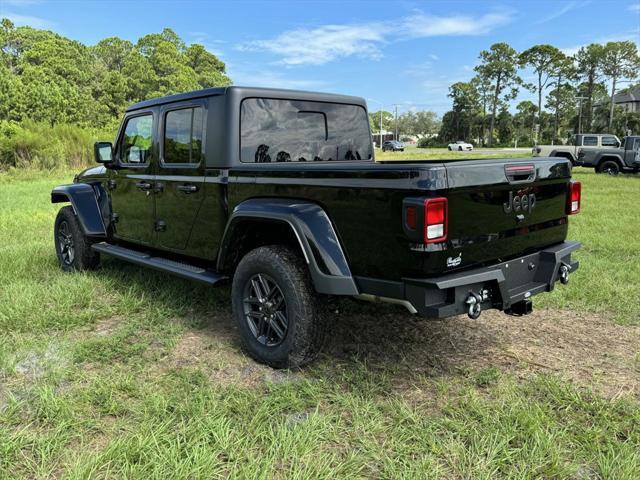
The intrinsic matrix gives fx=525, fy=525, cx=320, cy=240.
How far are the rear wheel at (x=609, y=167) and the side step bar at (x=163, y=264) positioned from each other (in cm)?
2041

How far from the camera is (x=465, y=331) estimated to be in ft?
13.6

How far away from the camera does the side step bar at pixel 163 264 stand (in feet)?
12.7

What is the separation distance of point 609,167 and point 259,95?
20.6m

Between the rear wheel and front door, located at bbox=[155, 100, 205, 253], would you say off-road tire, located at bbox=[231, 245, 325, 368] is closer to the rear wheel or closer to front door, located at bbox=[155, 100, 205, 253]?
front door, located at bbox=[155, 100, 205, 253]

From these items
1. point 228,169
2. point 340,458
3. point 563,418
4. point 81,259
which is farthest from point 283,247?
point 81,259

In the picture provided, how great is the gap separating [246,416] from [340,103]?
9.20 ft

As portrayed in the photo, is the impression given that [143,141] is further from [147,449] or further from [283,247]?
[147,449]

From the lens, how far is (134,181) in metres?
4.80

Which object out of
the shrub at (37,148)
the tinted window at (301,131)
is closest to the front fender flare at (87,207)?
the tinted window at (301,131)

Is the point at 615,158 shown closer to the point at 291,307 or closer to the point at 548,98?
the point at 291,307

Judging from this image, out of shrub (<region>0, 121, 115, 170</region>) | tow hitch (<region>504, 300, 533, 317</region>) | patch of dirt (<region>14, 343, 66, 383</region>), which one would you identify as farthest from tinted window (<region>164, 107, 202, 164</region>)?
shrub (<region>0, 121, 115, 170</region>)

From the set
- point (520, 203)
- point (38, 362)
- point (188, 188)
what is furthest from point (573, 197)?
point (38, 362)

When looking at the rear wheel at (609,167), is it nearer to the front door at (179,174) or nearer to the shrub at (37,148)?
the front door at (179,174)

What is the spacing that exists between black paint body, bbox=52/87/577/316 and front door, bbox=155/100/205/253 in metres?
0.02
